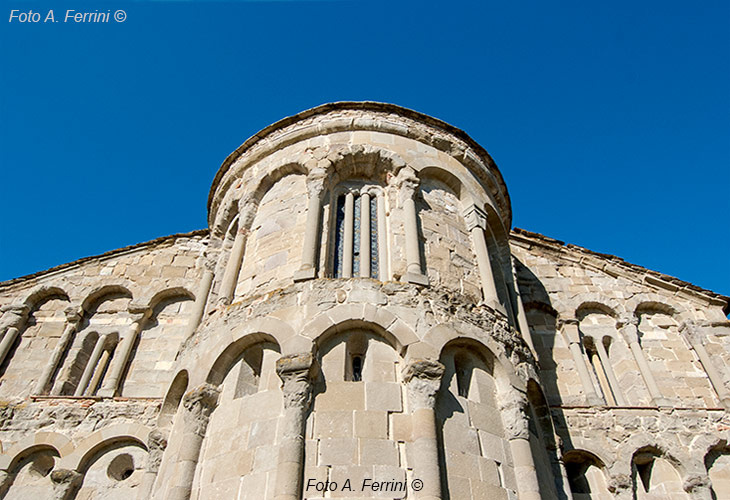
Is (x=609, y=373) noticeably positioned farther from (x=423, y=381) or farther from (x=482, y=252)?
(x=423, y=381)

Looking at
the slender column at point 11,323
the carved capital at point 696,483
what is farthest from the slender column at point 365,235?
the slender column at point 11,323

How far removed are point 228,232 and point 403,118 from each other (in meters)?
3.90

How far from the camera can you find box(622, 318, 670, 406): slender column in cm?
941

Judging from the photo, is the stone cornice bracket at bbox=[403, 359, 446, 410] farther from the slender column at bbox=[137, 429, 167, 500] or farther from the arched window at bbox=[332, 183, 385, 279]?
the slender column at bbox=[137, 429, 167, 500]

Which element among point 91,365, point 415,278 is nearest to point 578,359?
point 415,278

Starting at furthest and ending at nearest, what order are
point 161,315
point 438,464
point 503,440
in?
point 161,315 → point 503,440 → point 438,464

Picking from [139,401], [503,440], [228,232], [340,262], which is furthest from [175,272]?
[503,440]

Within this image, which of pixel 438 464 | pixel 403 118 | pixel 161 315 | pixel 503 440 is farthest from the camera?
pixel 161 315

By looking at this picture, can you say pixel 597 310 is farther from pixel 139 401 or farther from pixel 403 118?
pixel 139 401

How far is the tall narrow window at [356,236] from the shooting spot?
7801 mm

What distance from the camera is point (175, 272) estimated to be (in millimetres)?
11492

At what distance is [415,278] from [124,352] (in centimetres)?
610

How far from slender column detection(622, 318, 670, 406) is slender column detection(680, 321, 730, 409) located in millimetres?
929

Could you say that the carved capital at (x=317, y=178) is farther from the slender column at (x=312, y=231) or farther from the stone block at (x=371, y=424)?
the stone block at (x=371, y=424)
